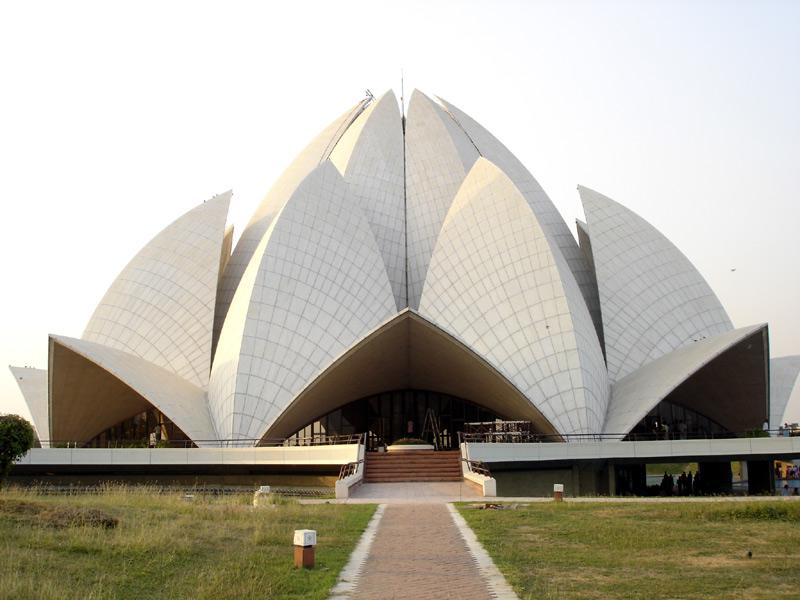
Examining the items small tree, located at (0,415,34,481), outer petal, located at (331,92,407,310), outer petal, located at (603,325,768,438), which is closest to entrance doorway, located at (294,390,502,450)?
outer petal, located at (331,92,407,310)

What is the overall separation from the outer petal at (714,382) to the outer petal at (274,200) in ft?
54.7

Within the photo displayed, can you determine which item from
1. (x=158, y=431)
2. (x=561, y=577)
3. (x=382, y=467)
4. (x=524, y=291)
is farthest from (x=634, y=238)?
(x=561, y=577)

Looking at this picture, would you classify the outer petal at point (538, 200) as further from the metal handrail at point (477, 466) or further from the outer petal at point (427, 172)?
the metal handrail at point (477, 466)

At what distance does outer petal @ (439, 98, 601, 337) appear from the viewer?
36031 millimetres

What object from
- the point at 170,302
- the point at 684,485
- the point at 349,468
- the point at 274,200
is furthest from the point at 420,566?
the point at 274,200

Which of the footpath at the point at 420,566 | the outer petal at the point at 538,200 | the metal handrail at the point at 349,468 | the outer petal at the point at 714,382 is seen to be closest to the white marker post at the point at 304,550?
the footpath at the point at 420,566

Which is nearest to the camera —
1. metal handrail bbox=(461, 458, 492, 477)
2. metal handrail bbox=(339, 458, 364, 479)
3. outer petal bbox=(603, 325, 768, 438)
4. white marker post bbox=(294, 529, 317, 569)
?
white marker post bbox=(294, 529, 317, 569)

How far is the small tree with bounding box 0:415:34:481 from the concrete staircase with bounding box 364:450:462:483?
11.4 m

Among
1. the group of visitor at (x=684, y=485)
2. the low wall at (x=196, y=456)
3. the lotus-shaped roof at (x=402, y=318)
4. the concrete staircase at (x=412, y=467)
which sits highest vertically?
the lotus-shaped roof at (x=402, y=318)

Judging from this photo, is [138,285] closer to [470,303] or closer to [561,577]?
[470,303]

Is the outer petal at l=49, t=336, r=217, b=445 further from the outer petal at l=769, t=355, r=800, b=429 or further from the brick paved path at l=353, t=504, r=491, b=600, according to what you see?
the outer petal at l=769, t=355, r=800, b=429

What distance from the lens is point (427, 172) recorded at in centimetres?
3969

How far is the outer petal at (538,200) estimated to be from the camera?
118 ft

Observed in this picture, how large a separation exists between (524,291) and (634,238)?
804 cm
